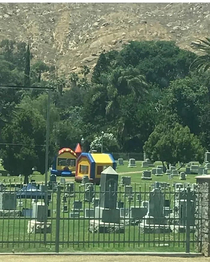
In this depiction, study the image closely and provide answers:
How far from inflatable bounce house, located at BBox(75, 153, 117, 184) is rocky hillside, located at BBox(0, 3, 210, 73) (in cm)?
9427

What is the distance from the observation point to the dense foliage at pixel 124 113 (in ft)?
148

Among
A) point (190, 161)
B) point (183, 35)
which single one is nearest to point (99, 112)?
point (190, 161)

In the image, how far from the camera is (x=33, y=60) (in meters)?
159

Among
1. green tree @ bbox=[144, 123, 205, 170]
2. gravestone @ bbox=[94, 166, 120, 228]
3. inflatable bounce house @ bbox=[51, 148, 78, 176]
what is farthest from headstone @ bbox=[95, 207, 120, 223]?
inflatable bounce house @ bbox=[51, 148, 78, 176]

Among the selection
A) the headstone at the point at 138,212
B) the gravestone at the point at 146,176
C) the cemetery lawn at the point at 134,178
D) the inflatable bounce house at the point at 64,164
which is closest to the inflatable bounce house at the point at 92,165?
the cemetery lawn at the point at 134,178

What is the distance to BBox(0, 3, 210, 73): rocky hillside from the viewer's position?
153 m

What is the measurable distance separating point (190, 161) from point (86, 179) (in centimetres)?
1458

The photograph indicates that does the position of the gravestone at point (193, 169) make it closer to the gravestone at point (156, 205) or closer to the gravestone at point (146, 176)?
the gravestone at point (146, 176)

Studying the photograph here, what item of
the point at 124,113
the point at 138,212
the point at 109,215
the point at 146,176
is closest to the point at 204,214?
the point at 109,215

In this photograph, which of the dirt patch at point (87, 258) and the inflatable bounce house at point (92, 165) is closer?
the dirt patch at point (87, 258)

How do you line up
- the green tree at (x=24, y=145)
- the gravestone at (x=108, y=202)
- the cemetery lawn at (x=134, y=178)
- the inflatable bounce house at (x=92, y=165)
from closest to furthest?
the gravestone at (x=108, y=202)
the cemetery lawn at (x=134, y=178)
the green tree at (x=24, y=145)
the inflatable bounce house at (x=92, y=165)

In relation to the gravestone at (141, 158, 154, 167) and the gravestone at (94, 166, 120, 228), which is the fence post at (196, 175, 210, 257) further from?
the gravestone at (141, 158, 154, 167)

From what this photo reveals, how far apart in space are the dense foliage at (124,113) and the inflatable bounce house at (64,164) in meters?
1.21

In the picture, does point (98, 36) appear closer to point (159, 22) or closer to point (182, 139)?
point (159, 22)
